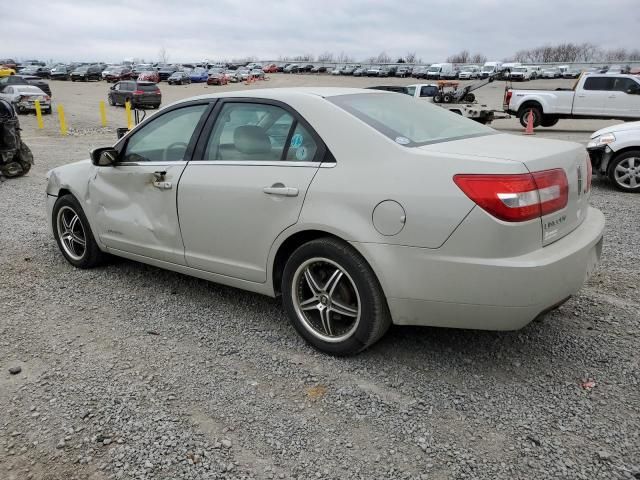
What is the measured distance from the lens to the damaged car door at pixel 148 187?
3.89 metres

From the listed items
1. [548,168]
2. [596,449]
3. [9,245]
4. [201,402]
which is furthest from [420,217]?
[9,245]

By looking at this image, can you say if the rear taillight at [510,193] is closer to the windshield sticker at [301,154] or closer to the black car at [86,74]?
the windshield sticker at [301,154]

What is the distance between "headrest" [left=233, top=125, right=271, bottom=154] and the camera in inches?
136

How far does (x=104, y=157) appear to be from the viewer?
4.20 metres

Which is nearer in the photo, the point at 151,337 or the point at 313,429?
the point at 313,429

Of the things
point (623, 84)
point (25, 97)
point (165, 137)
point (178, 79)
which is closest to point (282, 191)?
point (165, 137)

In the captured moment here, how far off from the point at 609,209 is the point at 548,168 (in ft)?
16.3

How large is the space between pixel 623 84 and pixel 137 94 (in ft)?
76.7

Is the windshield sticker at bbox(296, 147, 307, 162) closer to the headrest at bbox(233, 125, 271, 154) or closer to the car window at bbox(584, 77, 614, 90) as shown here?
the headrest at bbox(233, 125, 271, 154)

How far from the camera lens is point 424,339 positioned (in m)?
3.50

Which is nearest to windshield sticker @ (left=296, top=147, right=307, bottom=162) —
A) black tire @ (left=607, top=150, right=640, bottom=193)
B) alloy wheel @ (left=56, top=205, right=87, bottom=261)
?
alloy wheel @ (left=56, top=205, right=87, bottom=261)

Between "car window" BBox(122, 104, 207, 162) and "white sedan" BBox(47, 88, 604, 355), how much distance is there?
0.01 m

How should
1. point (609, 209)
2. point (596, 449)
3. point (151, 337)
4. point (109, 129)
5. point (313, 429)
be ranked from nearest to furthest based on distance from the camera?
1. point (596, 449)
2. point (313, 429)
3. point (151, 337)
4. point (609, 209)
5. point (109, 129)

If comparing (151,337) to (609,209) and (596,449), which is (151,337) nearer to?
(596,449)
